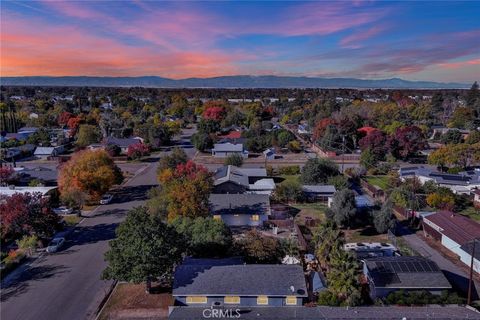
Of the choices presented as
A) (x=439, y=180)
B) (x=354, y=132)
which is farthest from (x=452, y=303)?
(x=354, y=132)

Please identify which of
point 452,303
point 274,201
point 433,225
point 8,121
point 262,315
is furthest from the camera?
point 8,121

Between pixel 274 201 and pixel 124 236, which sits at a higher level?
pixel 124 236

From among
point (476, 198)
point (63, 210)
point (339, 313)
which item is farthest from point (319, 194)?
point (63, 210)

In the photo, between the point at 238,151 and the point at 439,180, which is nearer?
the point at 439,180

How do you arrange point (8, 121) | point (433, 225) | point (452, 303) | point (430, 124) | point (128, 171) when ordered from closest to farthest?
point (452, 303) < point (433, 225) < point (128, 171) < point (8, 121) < point (430, 124)

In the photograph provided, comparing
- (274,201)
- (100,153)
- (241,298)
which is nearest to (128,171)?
(100,153)

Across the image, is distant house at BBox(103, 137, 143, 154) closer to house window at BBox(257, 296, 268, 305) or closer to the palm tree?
the palm tree

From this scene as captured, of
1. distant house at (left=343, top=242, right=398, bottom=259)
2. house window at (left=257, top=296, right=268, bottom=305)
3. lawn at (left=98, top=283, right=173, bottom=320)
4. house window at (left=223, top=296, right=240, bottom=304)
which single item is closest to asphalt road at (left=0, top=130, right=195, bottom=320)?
lawn at (left=98, top=283, right=173, bottom=320)

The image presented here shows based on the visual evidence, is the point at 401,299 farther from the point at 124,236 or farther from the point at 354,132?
the point at 354,132
